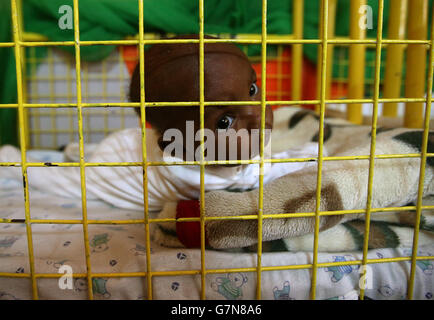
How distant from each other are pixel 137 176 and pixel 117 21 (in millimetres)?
848

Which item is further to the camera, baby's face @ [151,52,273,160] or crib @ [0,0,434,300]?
baby's face @ [151,52,273,160]

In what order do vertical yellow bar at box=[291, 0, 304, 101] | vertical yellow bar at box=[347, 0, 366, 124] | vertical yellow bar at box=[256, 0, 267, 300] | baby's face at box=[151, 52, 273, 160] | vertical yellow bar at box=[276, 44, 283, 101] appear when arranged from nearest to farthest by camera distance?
vertical yellow bar at box=[256, 0, 267, 300], baby's face at box=[151, 52, 273, 160], vertical yellow bar at box=[347, 0, 366, 124], vertical yellow bar at box=[291, 0, 304, 101], vertical yellow bar at box=[276, 44, 283, 101]

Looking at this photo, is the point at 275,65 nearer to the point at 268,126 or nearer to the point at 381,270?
the point at 268,126

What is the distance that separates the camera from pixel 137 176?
0.93 m

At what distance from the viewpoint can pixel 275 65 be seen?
1677 millimetres

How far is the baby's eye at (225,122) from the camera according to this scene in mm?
682

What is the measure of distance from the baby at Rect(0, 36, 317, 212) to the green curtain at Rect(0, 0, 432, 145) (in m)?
0.70

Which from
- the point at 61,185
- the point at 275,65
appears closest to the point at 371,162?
the point at 61,185

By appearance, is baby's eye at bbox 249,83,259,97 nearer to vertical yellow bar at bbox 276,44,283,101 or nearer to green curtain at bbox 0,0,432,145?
green curtain at bbox 0,0,432,145

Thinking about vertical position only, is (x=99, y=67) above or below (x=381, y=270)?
above

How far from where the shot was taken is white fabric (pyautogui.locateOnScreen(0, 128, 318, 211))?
808mm

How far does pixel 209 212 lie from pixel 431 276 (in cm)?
35

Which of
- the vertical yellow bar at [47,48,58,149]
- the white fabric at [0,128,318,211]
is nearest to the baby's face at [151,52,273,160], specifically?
the white fabric at [0,128,318,211]

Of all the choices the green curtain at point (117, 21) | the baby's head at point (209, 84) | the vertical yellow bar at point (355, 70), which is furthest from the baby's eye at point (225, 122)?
the green curtain at point (117, 21)
